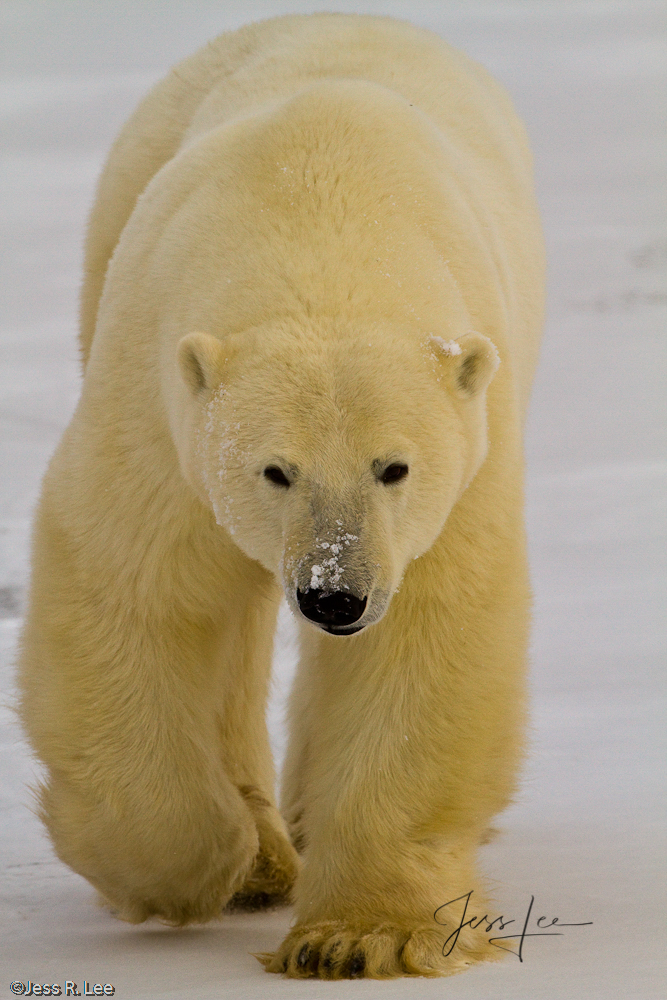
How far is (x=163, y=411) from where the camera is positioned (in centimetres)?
326

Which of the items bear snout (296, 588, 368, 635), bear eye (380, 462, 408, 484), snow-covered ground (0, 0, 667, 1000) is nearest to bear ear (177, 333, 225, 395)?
bear eye (380, 462, 408, 484)

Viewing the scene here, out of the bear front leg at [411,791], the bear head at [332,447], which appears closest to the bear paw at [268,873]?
the bear front leg at [411,791]

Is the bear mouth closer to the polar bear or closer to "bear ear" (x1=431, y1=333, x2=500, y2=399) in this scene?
the polar bear

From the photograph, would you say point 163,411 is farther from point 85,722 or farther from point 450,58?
point 450,58

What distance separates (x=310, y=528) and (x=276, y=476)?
0.46 feet

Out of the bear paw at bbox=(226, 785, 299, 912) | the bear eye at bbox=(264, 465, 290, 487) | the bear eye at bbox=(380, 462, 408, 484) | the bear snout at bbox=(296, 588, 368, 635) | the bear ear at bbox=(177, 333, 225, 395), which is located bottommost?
the bear paw at bbox=(226, 785, 299, 912)

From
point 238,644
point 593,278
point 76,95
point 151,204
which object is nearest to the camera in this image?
point 151,204

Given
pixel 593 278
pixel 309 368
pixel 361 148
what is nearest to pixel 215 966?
pixel 309 368

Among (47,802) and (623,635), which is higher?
(623,635)

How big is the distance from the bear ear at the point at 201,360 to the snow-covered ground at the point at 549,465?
119 centimetres

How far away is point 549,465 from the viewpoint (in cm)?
884

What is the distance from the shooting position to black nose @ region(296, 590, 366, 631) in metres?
2.69

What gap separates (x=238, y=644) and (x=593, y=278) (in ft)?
24.5

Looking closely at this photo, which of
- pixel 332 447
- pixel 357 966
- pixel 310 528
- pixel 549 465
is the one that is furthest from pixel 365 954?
pixel 549 465
